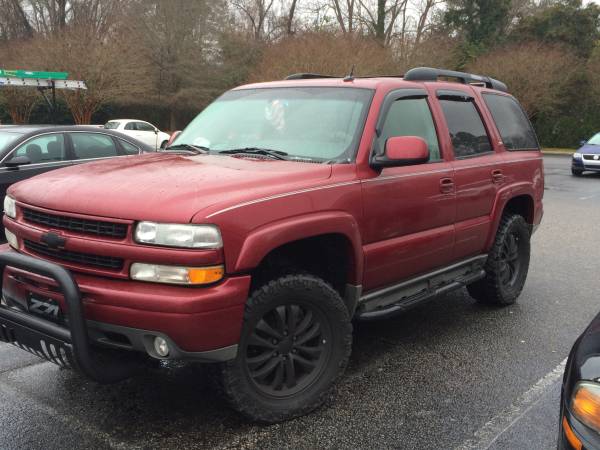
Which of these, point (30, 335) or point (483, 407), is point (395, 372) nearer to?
point (483, 407)

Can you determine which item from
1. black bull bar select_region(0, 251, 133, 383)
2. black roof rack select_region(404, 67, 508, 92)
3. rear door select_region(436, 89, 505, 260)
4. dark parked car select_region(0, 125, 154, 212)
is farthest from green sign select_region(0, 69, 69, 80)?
black bull bar select_region(0, 251, 133, 383)

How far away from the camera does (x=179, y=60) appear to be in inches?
1328

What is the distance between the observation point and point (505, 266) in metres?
5.25

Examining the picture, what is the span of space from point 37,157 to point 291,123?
5.25 meters

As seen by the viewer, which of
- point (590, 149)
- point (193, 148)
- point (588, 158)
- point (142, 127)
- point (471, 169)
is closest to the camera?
point (193, 148)

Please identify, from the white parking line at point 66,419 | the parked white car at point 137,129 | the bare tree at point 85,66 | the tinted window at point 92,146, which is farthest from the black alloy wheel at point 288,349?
the bare tree at point 85,66

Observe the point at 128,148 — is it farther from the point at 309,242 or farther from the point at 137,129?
the point at 137,129

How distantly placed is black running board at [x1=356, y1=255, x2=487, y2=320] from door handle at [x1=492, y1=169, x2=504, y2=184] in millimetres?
649

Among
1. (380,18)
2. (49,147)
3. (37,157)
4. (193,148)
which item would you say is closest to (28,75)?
(49,147)

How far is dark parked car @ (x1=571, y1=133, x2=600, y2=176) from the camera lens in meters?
17.7

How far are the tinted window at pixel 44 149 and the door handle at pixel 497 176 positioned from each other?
19.4ft

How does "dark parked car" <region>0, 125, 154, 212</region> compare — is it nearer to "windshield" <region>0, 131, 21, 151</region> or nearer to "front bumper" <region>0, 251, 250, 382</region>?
"windshield" <region>0, 131, 21, 151</region>

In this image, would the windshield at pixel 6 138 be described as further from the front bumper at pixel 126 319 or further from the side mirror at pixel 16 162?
the front bumper at pixel 126 319

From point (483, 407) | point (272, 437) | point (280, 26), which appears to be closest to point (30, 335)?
point (272, 437)
